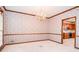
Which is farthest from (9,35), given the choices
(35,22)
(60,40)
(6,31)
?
(60,40)

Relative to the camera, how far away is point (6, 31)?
5938 mm
